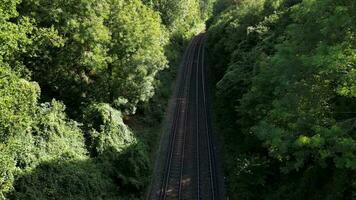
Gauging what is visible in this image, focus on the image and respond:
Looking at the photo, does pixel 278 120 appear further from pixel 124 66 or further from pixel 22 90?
pixel 124 66

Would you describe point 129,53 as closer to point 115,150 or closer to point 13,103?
point 115,150

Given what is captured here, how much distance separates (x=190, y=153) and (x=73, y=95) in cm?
966

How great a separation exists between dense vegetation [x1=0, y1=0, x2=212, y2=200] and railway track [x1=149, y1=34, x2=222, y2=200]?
5.85 feet

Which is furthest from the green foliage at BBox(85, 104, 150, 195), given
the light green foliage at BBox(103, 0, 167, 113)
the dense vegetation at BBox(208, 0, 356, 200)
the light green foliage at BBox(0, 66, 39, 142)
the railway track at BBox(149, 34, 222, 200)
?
the light green foliage at BBox(0, 66, 39, 142)

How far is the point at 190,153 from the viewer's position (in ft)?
95.8

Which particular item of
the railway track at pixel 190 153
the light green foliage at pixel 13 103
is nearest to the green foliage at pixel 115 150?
the railway track at pixel 190 153

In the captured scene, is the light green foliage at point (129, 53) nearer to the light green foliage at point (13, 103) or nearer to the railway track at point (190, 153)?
the railway track at point (190, 153)

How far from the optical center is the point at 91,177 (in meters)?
21.6

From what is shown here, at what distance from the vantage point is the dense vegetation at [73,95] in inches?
671

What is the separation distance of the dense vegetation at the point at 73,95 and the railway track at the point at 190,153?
178cm

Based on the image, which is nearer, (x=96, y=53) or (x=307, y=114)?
(x=307, y=114)

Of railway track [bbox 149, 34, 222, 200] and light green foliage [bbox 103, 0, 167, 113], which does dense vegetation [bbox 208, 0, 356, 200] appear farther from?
light green foliage [bbox 103, 0, 167, 113]

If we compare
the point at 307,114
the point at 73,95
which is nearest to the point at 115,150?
the point at 73,95

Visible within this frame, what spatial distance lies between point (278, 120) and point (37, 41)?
14.1m
